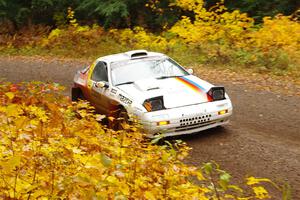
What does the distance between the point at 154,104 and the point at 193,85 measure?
107 cm

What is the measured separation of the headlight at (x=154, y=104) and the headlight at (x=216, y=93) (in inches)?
38.5

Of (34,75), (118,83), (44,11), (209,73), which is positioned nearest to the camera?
(118,83)

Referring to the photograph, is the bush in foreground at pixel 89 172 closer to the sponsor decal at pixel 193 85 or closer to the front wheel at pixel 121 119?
the front wheel at pixel 121 119

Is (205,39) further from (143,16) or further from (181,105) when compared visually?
(181,105)

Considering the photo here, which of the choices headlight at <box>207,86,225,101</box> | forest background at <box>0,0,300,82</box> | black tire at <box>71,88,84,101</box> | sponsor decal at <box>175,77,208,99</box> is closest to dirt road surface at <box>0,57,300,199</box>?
headlight at <box>207,86,225,101</box>

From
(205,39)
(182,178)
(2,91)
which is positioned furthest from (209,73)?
(182,178)

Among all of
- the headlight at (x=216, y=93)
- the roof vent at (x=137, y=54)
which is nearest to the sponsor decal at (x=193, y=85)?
the headlight at (x=216, y=93)

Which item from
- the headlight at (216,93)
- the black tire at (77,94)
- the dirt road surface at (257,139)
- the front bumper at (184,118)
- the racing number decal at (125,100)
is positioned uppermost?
the headlight at (216,93)

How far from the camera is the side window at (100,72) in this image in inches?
369

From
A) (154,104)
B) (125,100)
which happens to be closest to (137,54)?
(125,100)

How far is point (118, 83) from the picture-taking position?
347 inches

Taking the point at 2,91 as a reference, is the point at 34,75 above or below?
below

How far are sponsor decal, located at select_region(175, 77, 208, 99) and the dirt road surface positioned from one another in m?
0.83

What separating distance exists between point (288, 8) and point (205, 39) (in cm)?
435
